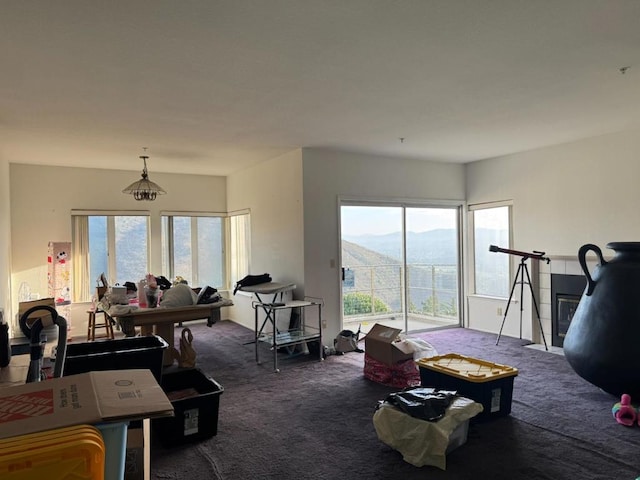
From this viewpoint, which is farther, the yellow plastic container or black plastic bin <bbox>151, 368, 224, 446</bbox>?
black plastic bin <bbox>151, 368, 224, 446</bbox>

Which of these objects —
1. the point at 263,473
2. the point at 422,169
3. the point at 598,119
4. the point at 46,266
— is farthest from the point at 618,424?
→ the point at 46,266

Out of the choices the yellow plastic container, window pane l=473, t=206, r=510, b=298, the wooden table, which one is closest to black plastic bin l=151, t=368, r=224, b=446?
the wooden table

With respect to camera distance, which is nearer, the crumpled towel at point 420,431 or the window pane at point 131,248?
the crumpled towel at point 420,431

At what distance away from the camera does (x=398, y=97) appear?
142 inches

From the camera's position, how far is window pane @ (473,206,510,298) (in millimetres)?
6262

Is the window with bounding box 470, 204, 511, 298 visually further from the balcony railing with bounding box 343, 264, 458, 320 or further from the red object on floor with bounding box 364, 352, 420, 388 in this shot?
the red object on floor with bounding box 364, 352, 420, 388

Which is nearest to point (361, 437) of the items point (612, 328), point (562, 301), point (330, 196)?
point (612, 328)

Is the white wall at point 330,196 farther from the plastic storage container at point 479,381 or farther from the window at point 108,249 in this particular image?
the window at point 108,249

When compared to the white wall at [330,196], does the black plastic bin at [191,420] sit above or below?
below

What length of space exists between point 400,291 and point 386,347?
2191 mm

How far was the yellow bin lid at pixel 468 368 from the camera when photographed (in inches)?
126

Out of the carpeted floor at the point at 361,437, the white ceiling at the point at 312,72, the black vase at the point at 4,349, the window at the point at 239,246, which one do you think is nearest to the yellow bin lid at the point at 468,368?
the carpeted floor at the point at 361,437

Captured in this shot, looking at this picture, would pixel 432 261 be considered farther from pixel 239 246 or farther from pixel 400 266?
pixel 239 246

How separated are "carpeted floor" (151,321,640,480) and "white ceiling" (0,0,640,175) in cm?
248
